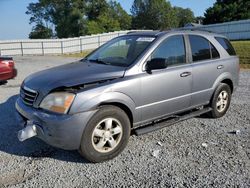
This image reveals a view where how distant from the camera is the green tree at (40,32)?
75.1 metres

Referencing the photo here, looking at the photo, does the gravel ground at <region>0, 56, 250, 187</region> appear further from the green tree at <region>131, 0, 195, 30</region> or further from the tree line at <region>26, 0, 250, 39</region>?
the green tree at <region>131, 0, 195, 30</region>

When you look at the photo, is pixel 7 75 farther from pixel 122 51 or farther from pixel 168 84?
pixel 168 84

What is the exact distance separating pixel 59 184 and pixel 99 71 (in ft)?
5.49

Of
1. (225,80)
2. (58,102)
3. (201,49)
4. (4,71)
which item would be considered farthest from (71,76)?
(4,71)

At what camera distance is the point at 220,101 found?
608cm

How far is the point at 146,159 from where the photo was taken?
425 centimetres

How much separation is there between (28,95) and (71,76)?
683 millimetres

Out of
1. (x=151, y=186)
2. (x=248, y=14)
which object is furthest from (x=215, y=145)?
(x=248, y=14)

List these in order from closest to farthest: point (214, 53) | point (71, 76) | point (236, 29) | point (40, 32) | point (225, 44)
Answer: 1. point (71, 76)
2. point (214, 53)
3. point (225, 44)
4. point (236, 29)
5. point (40, 32)

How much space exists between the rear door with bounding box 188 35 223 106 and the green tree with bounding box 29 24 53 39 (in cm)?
7242

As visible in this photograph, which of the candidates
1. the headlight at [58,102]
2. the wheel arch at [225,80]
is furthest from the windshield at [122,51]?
the wheel arch at [225,80]

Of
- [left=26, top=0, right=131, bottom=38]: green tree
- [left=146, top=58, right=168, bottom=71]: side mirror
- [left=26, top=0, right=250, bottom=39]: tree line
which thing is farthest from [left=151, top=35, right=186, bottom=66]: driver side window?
[left=26, top=0, right=131, bottom=38]: green tree

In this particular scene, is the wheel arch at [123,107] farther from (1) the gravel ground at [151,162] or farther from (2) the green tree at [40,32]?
(2) the green tree at [40,32]

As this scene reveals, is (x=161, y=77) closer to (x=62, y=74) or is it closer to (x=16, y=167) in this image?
(x=62, y=74)
